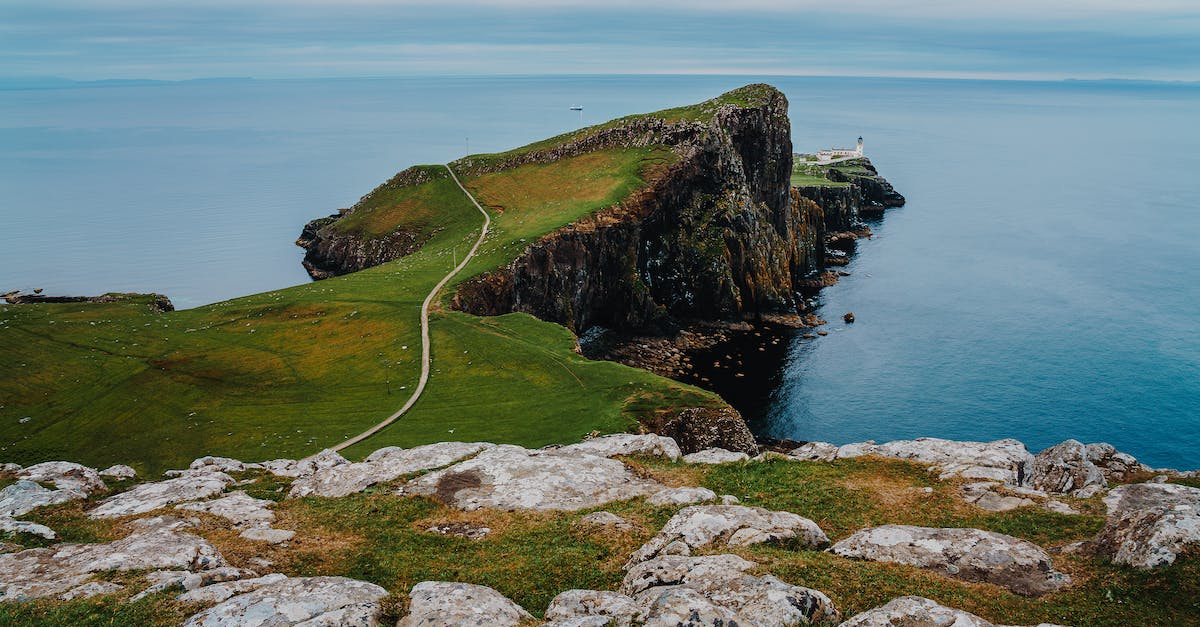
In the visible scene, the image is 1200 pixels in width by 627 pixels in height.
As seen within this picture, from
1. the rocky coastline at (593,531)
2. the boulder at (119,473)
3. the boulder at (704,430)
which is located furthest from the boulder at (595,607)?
the boulder at (704,430)

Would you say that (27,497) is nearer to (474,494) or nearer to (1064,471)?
(474,494)

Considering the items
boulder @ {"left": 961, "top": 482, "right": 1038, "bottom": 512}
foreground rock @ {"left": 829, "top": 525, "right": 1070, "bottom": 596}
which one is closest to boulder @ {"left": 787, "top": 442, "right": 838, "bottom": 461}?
boulder @ {"left": 961, "top": 482, "right": 1038, "bottom": 512}

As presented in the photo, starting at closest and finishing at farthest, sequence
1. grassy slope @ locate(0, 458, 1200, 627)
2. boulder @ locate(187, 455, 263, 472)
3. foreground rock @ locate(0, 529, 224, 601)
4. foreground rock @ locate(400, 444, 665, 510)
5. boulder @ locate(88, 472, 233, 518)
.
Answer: grassy slope @ locate(0, 458, 1200, 627) < foreground rock @ locate(0, 529, 224, 601) < boulder @ locate(88, 472, 233, 518) < foreground rock @ locate(400, 444, 665, 510) < boulder @ locate(187, 455, 263, 472)

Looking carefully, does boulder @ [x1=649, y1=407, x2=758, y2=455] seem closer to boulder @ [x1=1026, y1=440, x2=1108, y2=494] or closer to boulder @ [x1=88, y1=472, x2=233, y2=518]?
boulder @ [x1=1026, y1=440, x2=1108, y2=494]

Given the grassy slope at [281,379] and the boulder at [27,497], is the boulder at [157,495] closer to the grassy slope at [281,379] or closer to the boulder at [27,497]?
the boulder at [27,497]

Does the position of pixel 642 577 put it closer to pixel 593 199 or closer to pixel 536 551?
pixel 536 551
